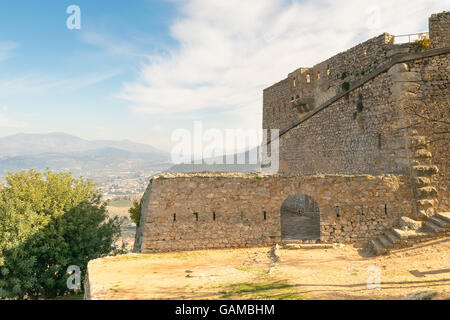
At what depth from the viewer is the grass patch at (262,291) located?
24.5 feet

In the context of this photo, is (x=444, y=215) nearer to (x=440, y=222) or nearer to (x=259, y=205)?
(x=440, y=222)

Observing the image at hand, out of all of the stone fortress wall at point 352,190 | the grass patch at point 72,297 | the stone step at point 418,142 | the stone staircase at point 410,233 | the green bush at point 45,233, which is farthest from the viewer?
the grass patch at point 72,297

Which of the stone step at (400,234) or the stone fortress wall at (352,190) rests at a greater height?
the stone fortress wall at (352,190)

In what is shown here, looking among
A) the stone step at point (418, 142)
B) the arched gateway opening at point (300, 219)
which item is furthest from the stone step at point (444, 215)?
the arched gateway opening at point (300, 219)

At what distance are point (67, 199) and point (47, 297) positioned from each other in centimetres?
662

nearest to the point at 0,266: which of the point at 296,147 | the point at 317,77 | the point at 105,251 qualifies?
the point at 105,251

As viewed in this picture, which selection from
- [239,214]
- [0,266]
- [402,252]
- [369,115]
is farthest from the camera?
[0,266]

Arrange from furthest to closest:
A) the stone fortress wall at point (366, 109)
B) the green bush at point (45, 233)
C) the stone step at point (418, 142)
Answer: the green bush at point (45, 233)
the stone fortress wall at point (366, 109)
the stone step at point (418, 142)

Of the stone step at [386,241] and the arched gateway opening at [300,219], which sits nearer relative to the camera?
the stone step at [386,241]

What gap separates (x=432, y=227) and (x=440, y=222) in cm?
43

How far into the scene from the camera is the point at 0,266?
690 inches

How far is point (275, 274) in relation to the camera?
385 inches

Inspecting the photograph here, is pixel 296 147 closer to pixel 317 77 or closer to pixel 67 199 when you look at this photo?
pixel 317 77

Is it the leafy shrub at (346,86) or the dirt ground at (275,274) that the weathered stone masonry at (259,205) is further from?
the leafy shrub at (346,86)
